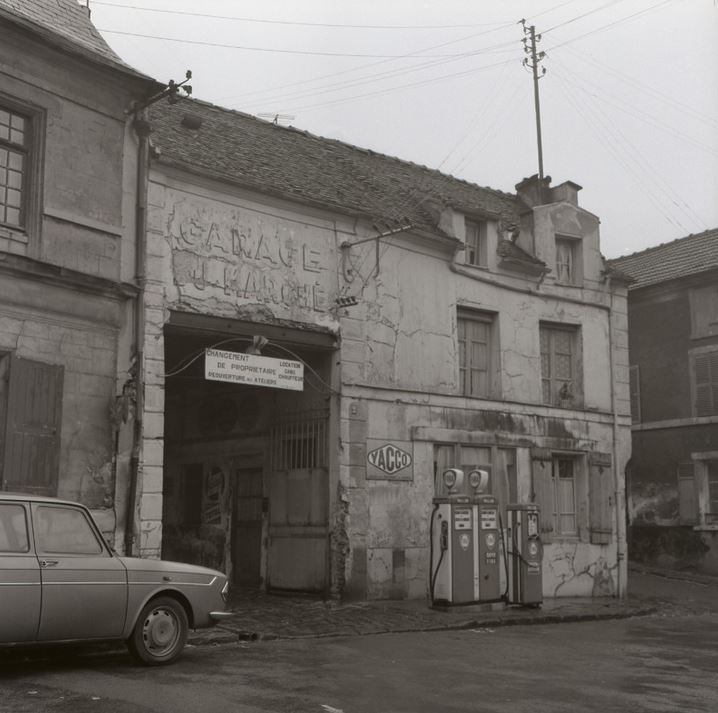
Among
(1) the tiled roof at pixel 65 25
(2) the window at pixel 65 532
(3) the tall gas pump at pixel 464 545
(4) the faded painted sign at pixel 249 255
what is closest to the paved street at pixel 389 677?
(2) the window at pixel 65 532

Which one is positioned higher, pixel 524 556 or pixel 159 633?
pixel 524 556

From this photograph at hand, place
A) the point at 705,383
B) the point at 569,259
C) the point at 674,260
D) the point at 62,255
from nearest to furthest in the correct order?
the point at 62,255 < the point at 569,259 < the point at 705,383 < the point at 674,260

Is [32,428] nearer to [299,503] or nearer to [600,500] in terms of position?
[299,503]

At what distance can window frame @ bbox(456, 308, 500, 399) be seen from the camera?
18672 mm

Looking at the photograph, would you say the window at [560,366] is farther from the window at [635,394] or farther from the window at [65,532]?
the window at [65,532]

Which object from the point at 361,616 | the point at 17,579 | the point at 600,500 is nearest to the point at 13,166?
the point at 17,579

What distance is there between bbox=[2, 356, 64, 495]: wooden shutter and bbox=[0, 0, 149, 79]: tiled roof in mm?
4283

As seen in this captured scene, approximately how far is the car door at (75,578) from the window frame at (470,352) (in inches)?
406

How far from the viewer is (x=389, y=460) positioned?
55.4ft

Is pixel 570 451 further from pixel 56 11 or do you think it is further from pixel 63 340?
pixel 56 11

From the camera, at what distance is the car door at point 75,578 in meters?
8.48

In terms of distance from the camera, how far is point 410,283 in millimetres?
17750

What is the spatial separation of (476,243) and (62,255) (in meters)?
9.02

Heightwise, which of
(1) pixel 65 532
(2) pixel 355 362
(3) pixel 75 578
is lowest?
(3) pixel 75 578
